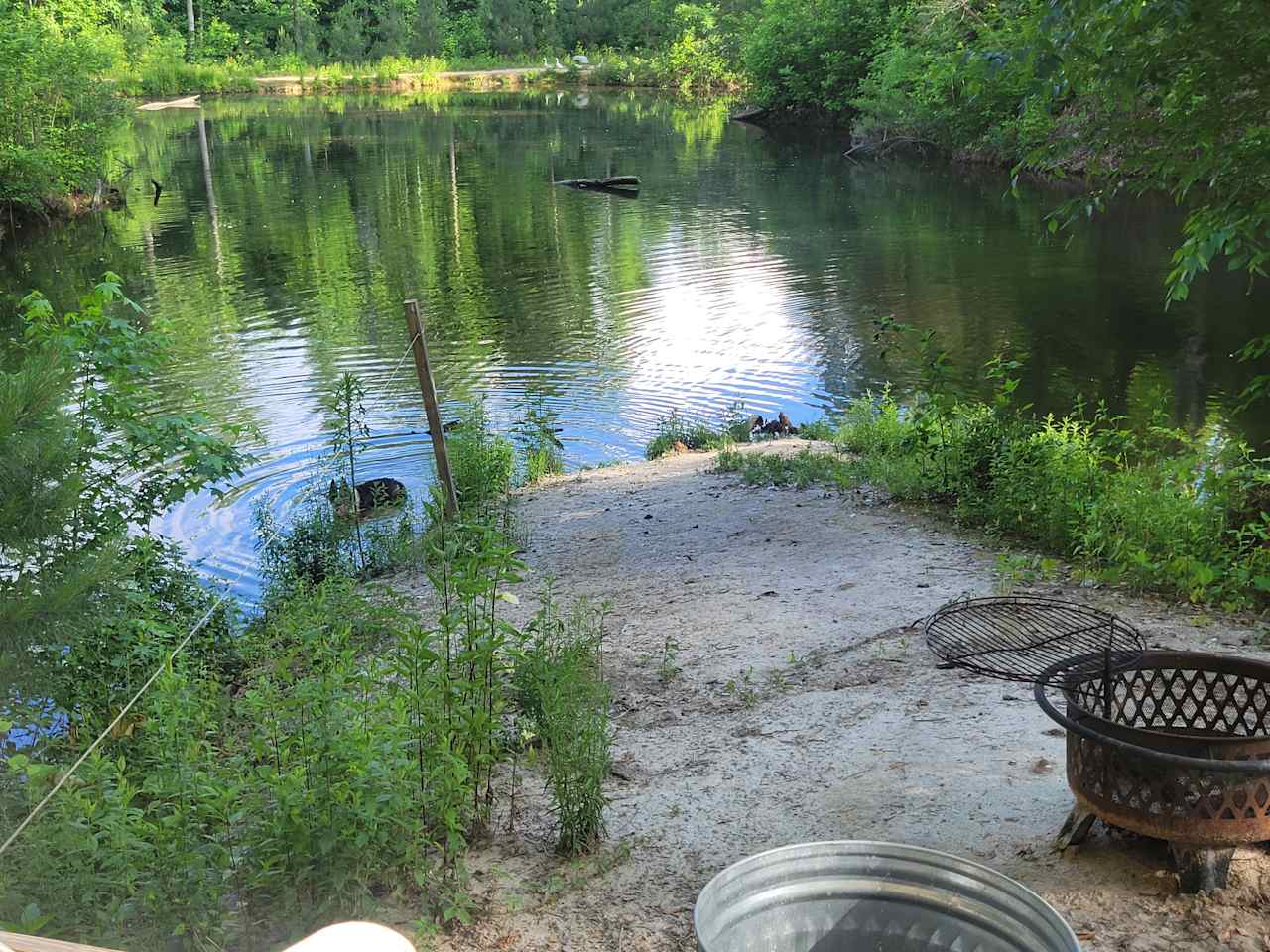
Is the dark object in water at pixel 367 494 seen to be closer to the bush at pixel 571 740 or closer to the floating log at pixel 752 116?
the bush at pixel 571 740

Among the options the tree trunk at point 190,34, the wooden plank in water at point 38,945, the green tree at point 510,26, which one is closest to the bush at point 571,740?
the wooden plank in water at point 38,945

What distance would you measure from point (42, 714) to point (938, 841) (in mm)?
3607

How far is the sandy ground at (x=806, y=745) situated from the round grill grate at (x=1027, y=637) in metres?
0.37

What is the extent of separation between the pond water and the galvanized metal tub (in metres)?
6.64

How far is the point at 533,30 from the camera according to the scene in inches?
2894

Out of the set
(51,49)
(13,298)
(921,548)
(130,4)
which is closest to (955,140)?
(51,49)

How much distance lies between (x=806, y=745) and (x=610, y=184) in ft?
88.6

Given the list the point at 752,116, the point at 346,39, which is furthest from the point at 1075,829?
the point at 346,39

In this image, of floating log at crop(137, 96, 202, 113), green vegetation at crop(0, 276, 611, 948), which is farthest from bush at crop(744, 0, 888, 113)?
green vegetation at crop(0, 276, 611, 948)

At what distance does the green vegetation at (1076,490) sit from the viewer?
642 cm

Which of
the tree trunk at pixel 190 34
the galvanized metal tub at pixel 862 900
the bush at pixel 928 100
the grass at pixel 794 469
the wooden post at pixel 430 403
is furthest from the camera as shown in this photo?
the tree trunk at pixel 190 34

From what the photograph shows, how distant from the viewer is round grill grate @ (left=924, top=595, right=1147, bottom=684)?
4152mm

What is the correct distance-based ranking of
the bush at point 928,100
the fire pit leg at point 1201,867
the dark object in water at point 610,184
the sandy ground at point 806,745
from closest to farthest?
1. the fire pit leg at point 1201,867
2. the sandy ground at point 806,745
3. the dark object in water at point 610,184
4. the bush at point 928,100

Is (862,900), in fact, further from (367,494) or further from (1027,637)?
(367,494)
